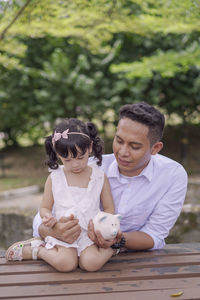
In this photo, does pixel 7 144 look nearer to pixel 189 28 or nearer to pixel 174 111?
pixel 174 111

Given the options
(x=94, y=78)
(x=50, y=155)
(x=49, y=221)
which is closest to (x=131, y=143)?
(x=50, y=155)

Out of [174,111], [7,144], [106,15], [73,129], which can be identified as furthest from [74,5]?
[7,144]

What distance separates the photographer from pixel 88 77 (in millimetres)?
13102

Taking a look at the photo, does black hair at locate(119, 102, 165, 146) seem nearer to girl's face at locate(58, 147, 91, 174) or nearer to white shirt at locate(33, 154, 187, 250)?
white shirt at locate(33, 154, 187, 250)

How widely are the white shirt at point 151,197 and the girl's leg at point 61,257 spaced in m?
0.48

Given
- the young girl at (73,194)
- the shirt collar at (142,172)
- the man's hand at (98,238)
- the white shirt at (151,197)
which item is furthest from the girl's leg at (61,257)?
the shirt collar at (142,172)

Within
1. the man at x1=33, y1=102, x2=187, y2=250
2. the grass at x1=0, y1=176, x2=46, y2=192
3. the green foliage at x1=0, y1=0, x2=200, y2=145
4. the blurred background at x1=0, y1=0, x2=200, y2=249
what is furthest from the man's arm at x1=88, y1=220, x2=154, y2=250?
the grass at x1=0, y1=176, x2=46, y2=192

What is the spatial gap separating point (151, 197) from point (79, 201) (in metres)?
0.51

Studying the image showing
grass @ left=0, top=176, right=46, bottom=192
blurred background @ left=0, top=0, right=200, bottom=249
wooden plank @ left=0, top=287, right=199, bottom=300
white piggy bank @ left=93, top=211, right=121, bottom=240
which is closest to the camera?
wooden plank @ left=0, top=287, right=199, bottom=300

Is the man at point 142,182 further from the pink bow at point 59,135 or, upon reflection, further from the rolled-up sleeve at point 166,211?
the pink bow at point 59,135

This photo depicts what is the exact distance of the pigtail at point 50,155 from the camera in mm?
2678

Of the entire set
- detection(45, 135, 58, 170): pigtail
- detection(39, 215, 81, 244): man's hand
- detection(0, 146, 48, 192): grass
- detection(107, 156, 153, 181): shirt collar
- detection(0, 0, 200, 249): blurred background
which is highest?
detection(45, 135, 58, 170): pigtail

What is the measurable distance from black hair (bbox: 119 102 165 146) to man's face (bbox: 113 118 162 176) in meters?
Answer: 0.03

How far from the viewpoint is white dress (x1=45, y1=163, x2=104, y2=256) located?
2507mm
